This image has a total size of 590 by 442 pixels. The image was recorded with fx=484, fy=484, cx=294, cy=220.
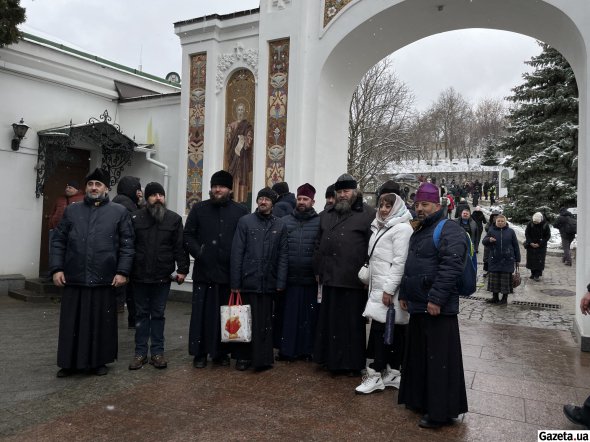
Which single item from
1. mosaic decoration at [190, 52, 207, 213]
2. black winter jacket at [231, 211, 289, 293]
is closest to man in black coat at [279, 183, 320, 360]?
black winter jacket at [231, 211, 289, 293]

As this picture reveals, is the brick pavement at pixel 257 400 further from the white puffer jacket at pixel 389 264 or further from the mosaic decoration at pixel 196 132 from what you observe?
the mosaic decoration at pixel 196 132

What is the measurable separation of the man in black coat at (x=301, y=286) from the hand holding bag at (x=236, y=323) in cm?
54

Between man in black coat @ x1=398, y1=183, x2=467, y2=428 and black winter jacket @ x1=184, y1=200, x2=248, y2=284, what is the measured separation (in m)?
1.93

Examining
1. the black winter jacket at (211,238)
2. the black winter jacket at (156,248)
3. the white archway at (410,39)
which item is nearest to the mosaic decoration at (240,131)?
the white archway at (410,39)

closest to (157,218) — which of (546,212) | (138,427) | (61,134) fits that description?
(138,427)

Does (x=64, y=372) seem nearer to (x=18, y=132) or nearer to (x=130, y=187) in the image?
(x=130, y=187)

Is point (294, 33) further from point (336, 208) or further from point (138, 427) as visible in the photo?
point (138, 427)

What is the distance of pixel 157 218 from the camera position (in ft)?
15.8

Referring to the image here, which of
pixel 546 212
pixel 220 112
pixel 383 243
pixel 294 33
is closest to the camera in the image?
pixel 383 243

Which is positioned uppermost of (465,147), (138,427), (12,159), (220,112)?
(465,147)

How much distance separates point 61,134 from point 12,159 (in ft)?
3.23

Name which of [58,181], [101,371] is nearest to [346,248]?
[101,371]

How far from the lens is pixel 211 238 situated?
4.95 metres

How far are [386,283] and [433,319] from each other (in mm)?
572
